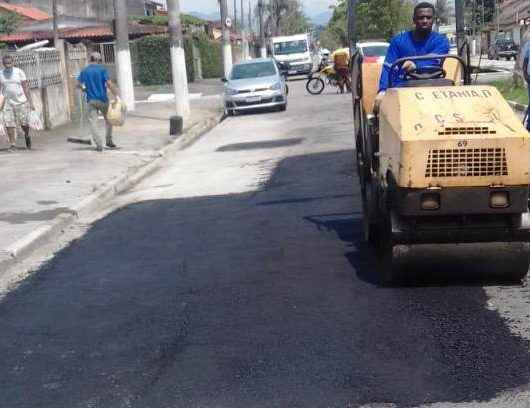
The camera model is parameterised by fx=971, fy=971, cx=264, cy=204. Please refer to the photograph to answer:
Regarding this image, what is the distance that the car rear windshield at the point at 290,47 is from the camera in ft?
183

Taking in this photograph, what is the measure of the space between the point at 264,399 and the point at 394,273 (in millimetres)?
2284

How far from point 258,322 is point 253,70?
24.7 metres

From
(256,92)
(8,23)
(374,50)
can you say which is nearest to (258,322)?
(256,92)

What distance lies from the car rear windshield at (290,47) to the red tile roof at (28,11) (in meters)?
16.8

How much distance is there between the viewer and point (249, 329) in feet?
20.7

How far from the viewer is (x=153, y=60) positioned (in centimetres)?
4744

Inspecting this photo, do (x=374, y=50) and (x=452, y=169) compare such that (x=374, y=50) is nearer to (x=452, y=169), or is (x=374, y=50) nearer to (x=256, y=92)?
(x=256, y=92)

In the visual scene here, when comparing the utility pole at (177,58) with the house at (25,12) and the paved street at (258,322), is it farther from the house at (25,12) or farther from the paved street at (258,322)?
the house at (25,12)

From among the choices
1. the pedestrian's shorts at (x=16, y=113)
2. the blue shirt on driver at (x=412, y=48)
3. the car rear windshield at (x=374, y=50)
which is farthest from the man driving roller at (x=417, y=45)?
the car rear windshield at (x=374, y=50)

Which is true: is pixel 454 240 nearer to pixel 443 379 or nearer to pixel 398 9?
pixel 443 379

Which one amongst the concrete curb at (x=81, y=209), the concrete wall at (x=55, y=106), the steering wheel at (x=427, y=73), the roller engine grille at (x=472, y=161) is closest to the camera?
the roller engine grille at (x=472, y=161)

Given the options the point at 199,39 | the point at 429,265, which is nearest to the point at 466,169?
the point at 429,265

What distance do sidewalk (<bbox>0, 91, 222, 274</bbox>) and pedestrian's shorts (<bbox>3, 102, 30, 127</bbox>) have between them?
2.01 feet

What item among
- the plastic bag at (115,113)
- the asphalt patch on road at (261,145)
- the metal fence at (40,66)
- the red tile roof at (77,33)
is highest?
the red tile roof at (77,33)
